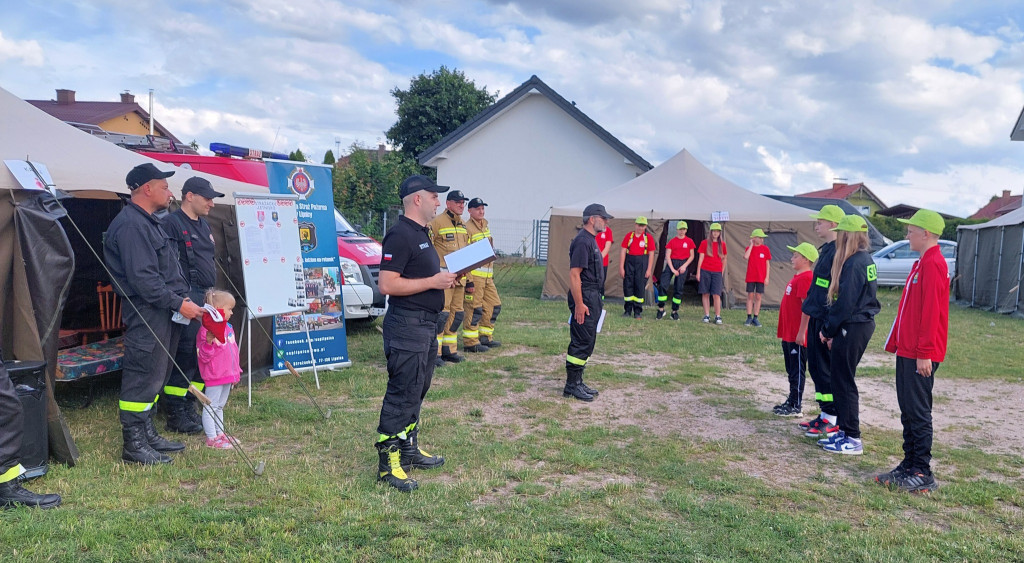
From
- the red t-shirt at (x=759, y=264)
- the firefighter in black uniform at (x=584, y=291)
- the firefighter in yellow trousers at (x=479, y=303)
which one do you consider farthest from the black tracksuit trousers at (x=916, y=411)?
the red t-shirt at (x=759, y=264)

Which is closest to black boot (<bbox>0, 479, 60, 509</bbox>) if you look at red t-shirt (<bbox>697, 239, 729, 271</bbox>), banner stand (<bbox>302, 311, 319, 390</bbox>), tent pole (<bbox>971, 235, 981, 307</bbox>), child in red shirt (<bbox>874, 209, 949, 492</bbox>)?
banner stand (<bbox>302, 311, 319, 390</bbox>)

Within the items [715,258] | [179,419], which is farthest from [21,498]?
[715,258]

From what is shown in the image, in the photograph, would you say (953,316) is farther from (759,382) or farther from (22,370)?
(22,370)

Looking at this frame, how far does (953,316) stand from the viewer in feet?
50.1

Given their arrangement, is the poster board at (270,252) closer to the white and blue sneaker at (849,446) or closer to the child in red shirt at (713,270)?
the white and blue sneaker at (849,446)

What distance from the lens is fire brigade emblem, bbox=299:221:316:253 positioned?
7613 millimetres

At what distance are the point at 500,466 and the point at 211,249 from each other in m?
3.17

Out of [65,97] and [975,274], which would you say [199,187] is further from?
[65,97]

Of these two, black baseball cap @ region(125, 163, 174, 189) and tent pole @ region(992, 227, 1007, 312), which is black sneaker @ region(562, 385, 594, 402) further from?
tent pole @ region(992, 227, 1007, 312)

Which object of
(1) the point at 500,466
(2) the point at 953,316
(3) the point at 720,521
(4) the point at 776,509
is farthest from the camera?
(2) the point at 953,316

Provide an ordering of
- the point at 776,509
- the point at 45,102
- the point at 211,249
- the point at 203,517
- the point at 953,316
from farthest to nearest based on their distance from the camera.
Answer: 1. the point at 45,102
2. the point at 953,316
3. the point at 211,249
4. the point at 776,509
5. the point at 203,517

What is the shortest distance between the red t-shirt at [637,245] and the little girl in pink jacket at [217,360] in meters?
9.34

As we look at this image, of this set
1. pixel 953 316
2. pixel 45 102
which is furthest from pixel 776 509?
pixel 45 102

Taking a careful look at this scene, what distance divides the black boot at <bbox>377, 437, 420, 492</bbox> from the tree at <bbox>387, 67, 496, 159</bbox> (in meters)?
34.5
